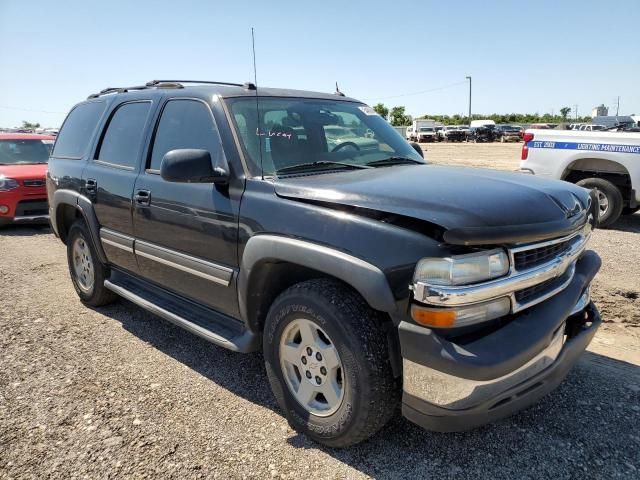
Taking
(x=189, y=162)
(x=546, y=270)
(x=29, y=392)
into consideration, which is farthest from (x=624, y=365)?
(x=29, y=392)


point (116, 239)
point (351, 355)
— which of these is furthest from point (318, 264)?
point (116, 239)

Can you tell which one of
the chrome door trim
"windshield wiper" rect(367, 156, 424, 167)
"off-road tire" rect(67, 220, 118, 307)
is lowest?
"off-road tire" rect(67, 220, 118, 307)

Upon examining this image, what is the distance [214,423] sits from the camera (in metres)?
2.89

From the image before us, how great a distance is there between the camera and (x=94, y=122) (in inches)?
182

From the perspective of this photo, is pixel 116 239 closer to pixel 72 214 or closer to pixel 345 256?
pixel 72 214

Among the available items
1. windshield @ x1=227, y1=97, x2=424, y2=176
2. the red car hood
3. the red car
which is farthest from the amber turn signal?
the red car hood

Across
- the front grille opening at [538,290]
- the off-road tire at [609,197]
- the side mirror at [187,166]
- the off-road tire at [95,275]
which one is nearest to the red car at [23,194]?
the off-road tire at [95,275]

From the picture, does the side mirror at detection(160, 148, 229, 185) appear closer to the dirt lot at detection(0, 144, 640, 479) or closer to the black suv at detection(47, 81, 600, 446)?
the black suv at detection(47, 81, 600, 446)

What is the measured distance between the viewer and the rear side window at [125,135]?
390cm

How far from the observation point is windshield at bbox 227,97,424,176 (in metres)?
3.10

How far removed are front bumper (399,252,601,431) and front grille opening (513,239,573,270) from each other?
0.23 m

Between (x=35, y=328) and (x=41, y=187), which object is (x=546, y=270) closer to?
(x=35, y=328)

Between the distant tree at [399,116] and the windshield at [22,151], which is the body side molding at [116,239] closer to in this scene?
the windshield at [22,151]

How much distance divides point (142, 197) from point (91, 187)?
950 millimetres
